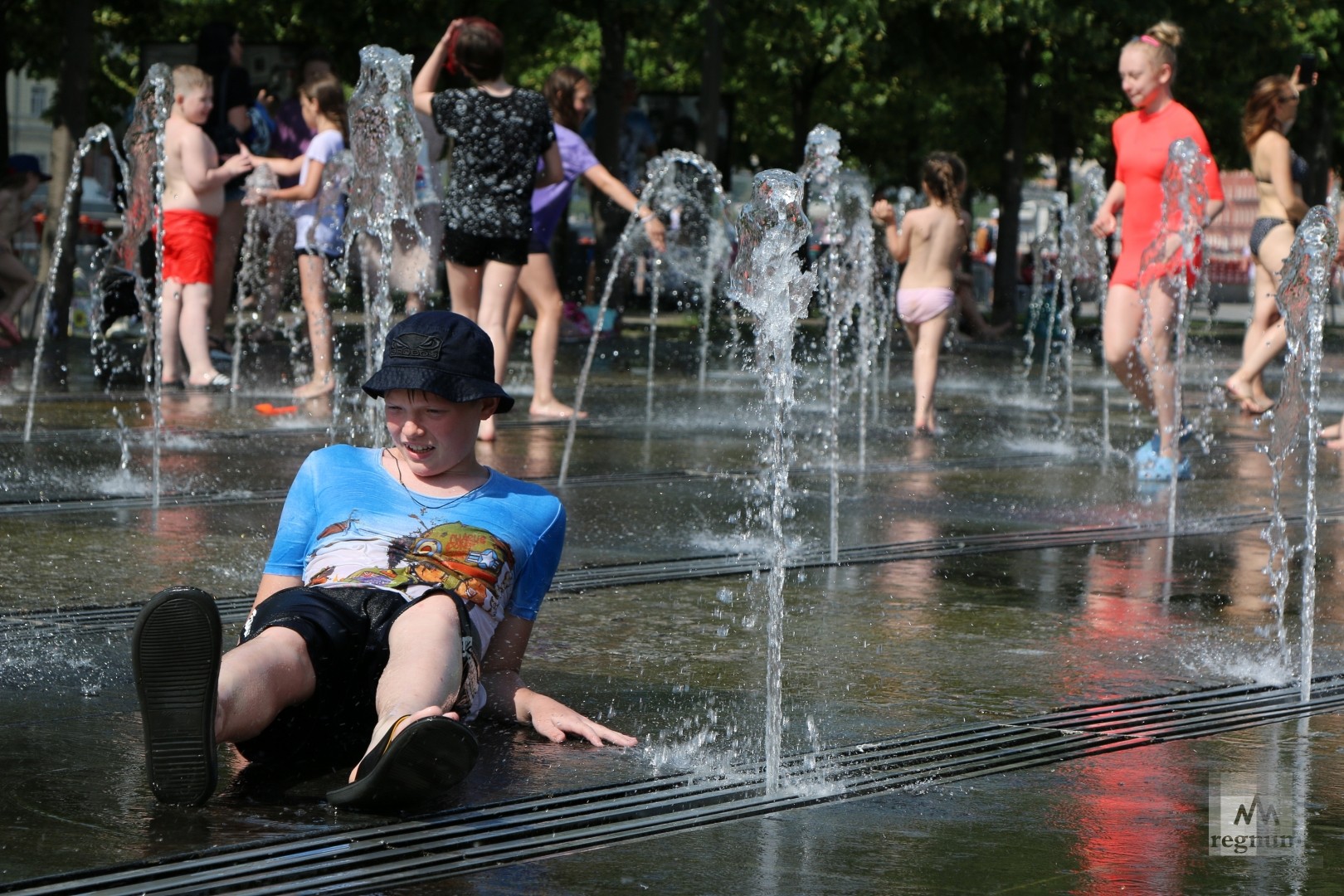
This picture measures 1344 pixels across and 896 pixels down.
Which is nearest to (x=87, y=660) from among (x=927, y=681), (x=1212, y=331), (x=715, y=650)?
(x=715, y=650)

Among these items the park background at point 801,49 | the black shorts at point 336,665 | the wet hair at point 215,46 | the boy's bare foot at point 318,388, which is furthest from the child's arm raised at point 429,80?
the park background at point 801,49

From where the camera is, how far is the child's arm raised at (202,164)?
11.7m

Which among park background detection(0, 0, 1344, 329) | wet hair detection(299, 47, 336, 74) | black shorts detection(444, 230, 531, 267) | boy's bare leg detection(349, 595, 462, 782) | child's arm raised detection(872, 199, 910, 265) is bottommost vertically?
boy's bare leg detection(349, 595, 462, 782)

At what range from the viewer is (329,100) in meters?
12.2

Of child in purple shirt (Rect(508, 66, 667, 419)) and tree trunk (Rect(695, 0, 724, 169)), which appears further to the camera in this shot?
tree trunk (Rect(695, 0, 724, 169))

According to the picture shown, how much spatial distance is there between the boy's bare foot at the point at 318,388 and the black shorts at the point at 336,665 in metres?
7.81

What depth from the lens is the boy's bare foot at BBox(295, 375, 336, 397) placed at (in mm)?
11688

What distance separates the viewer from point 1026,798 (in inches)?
151

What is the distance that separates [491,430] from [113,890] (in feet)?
21.9

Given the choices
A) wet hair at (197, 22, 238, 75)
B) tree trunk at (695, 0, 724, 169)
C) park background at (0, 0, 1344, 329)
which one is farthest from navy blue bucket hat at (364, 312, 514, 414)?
tree trunk at (695, 0, 724, 169)

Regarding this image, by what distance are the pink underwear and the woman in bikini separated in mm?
1706

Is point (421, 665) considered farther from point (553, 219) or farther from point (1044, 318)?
point (1044, 318)

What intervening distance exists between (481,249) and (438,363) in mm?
5557

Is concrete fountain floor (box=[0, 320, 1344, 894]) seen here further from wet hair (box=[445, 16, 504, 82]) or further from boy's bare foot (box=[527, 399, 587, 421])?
wet hair (box=[445, 16, 504, 82])
